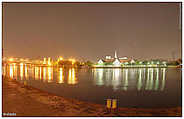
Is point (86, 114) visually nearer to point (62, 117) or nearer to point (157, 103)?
point (62, 117)

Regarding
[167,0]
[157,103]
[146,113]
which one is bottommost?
[157,103]

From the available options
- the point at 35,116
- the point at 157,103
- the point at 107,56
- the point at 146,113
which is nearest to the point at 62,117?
the point at 35,116

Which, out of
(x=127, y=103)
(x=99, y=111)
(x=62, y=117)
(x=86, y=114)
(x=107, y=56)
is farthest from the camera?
(x=107, y=56)

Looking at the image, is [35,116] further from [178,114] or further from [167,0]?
[167,0]

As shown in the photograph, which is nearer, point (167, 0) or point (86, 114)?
point (86, 114)

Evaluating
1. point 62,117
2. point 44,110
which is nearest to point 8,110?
point 44,110

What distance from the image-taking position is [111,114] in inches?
228

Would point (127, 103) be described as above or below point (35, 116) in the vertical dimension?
below

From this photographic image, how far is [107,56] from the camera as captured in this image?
105m

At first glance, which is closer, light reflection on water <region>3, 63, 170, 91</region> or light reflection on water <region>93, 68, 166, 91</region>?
light reflection on water <region>93, 68, 166, 91</region>

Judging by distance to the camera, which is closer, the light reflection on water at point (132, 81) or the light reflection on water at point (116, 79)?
the light reflection on water at point (132, 81)

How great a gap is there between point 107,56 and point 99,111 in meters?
99.2

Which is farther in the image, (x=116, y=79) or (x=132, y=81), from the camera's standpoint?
(x=116, y=79)

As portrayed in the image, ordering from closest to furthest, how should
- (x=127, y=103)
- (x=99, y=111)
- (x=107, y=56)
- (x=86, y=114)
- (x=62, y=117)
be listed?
(x=62, y=117) → (x=86, y=114) → (x=99, y=111) → (x=127, y=103) → (x=107, y=56)
